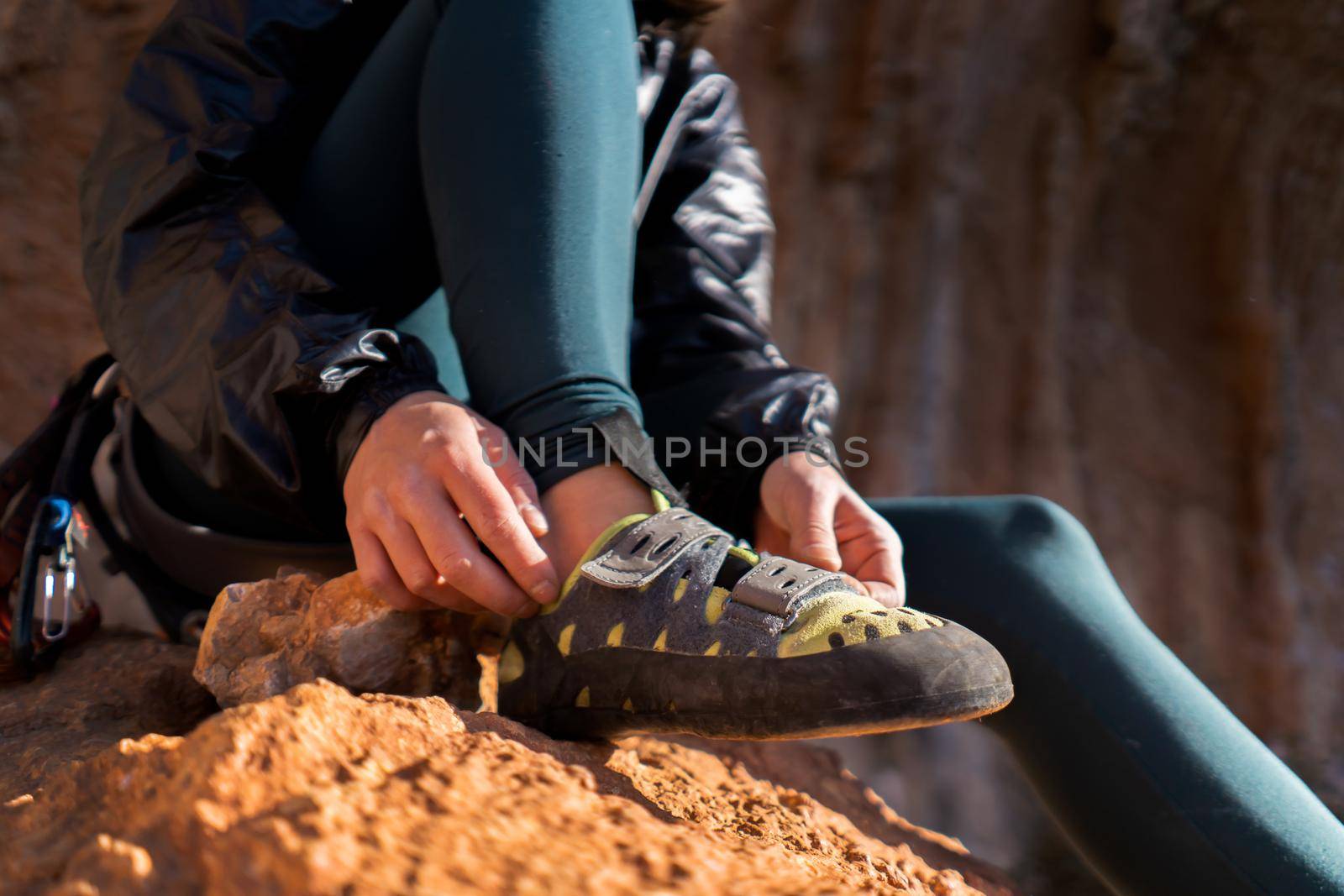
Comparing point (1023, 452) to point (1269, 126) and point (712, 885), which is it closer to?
point (1269, 126)

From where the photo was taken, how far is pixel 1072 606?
75cm

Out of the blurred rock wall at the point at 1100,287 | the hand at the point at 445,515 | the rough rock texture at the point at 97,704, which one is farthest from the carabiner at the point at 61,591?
the blurred rock wall at the point at 1100,287

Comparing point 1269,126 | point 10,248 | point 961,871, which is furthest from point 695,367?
point 1269,126

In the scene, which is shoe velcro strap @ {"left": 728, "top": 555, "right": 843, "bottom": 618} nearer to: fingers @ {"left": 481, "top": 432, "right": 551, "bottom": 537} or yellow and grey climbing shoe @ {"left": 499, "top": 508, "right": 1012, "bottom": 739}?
yellow and grey climbing shoe @ {"left": 499, "top": 508, "right": 1012, "bottom": 739}

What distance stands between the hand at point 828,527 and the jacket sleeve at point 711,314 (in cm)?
3

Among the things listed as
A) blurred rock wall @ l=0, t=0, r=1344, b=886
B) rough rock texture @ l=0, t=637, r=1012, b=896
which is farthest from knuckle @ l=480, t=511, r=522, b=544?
blurred rock wall @ l=0, t=0, r=1344, b=886

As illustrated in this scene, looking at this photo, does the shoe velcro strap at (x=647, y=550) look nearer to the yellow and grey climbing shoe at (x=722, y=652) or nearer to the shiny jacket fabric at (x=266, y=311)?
the yellow and grey climbing shoe at (x=722, y=652)

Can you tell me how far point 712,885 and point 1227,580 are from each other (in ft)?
8.61

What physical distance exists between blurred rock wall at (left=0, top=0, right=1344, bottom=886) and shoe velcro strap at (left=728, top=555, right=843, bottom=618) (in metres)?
1.81

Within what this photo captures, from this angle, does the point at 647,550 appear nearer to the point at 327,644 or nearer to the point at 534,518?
the point at 534,518

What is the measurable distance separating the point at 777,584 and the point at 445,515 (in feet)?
0.66

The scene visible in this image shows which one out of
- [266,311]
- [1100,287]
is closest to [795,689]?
[266,311]

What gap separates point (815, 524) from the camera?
71 centimetres

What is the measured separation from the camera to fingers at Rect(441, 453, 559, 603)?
0.59 meters
